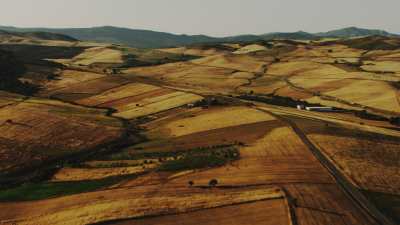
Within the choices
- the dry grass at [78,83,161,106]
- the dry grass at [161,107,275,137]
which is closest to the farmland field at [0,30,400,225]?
the dry grass at [161,107,275,137]

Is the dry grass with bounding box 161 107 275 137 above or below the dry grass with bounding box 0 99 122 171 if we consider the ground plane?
above

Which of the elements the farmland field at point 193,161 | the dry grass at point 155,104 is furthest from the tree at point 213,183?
the dry grass at point 155,104

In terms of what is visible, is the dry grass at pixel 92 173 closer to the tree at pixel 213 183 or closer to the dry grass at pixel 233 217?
the tree at pixel 213 183

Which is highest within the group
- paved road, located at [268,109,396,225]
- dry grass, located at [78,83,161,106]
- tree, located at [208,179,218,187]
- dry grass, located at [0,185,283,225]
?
paved road, located at [268,109,396,225]

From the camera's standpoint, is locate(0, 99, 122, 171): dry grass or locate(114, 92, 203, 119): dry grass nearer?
locate(0, 99, 122, 171): dry grass

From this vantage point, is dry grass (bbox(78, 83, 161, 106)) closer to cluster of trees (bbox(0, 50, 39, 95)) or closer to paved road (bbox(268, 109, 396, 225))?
→ cluster of trees (bbox(0, 50, 39, 95))

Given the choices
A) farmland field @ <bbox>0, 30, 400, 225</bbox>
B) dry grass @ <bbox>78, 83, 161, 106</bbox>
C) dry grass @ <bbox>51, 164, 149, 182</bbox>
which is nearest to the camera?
farmland field @ <bbox>0, 30, 400, 225</bbox>

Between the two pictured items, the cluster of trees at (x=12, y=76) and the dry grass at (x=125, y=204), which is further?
the cluster of trees at (x=12, y=76)

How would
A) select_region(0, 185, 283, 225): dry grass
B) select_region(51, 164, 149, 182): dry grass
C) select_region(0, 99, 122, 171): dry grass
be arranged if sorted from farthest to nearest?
select_region(0, 99, 122, 171): dry grass < select_region(51, 164, 149, 182): dry grass < select_region(0, 185, 283, 225): dry grass

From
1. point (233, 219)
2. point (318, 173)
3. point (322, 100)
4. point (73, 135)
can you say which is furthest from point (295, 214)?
point (322, 100)

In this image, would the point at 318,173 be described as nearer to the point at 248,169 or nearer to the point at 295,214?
the point at 248,169

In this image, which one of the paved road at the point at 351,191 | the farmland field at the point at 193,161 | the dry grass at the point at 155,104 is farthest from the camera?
the dry grass at the point at 155,104
